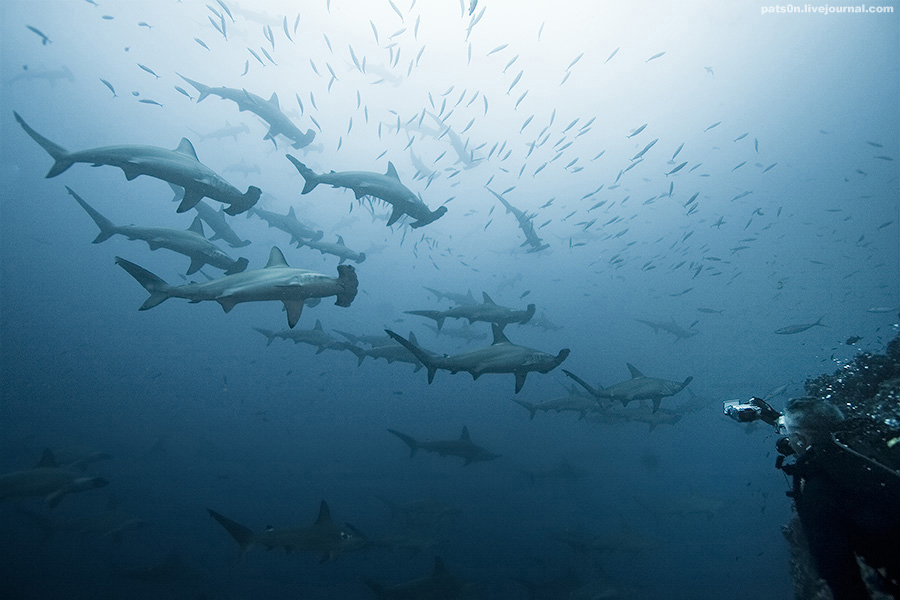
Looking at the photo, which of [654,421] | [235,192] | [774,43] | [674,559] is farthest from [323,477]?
[774,43]

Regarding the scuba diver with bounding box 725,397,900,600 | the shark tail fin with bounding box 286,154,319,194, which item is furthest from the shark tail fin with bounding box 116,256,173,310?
the scuba diver with bounding box 725,397,900,600

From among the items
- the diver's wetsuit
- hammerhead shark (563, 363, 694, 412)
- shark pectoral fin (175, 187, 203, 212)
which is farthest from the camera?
hammerhead shark (563, 363, 694, 412)

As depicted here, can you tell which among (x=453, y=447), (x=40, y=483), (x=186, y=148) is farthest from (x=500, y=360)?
(x=40, y=483)

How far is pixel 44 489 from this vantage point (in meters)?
9.95

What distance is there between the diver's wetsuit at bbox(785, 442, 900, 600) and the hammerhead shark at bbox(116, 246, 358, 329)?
15.6ft

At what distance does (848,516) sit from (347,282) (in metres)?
5.06

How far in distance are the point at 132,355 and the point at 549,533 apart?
45.1m

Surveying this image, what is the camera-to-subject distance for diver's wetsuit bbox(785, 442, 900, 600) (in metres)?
2.99

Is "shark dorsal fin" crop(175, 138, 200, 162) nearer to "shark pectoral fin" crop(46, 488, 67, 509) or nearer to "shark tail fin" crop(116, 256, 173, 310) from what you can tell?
"shark tail fin" crop(116, 256, 173, 310)

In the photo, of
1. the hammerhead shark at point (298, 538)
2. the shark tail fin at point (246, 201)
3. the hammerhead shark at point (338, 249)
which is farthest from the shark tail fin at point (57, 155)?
the hammerhead shark at point (338, 249)

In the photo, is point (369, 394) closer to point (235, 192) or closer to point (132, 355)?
point (132, 355)

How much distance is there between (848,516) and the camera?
315cm

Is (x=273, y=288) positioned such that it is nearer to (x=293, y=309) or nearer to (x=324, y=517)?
(x=293, y=309)

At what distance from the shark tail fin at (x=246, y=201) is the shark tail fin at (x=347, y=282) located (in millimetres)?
3000
